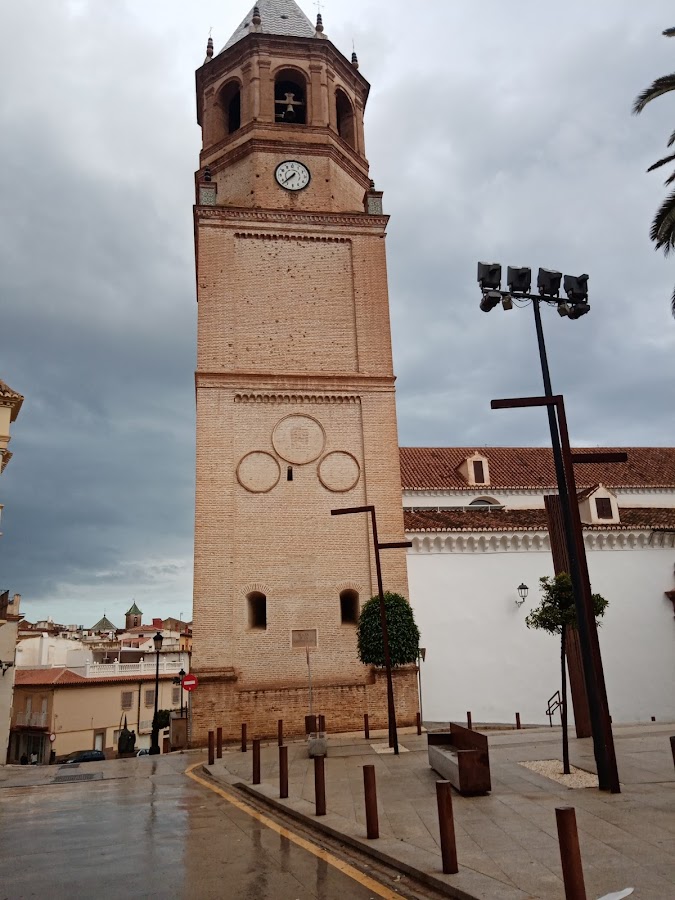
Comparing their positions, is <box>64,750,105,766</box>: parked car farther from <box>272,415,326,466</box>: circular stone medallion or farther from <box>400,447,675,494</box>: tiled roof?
<box>272,415,326,466</box>: circular stone medallion

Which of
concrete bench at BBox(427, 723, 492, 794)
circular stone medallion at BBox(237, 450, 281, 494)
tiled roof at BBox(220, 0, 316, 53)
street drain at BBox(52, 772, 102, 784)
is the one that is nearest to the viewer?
concrete bench at BBox(427, 723, 492, 794)

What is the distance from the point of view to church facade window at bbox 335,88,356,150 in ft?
82.3

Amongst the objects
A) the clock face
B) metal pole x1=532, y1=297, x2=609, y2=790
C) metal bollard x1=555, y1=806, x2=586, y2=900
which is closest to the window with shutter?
the clock face

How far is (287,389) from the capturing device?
21.3 m

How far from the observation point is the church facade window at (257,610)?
19375 millimetres

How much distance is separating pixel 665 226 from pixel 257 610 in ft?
45.3

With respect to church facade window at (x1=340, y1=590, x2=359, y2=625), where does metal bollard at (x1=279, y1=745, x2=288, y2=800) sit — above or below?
below

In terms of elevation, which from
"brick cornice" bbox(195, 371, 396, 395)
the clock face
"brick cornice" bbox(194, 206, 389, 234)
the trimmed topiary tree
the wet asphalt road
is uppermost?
the clock face

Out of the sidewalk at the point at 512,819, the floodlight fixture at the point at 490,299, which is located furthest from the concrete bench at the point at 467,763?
the floodlight fixture at the point at 490,299

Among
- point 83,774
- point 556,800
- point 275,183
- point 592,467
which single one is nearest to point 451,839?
point 556,800

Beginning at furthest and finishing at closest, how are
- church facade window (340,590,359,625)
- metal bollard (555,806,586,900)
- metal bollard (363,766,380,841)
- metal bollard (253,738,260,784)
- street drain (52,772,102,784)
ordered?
church facade window (340,590,359,625) < street drain (52,772,102,784) < metal bollard (253,738,260,784) < metal bollard (363,766,380,841) < metal bollard (555,806,586,900)

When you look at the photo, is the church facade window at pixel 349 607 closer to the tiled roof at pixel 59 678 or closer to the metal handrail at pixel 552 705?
the metal handrail at pixel 552 705

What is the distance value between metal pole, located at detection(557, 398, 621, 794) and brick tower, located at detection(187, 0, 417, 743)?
399 inches

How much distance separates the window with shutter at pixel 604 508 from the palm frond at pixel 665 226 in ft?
38.0
